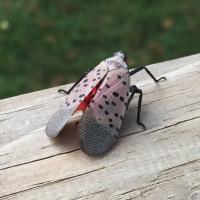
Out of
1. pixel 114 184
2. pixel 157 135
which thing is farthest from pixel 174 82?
pixel 114 184

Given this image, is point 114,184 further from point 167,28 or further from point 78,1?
point 78,1

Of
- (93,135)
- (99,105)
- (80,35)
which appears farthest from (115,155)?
(80,35)

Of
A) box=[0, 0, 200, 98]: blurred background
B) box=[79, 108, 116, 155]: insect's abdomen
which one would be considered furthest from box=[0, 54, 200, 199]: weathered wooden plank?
box=[0, 0, 200, 98]: blurred background

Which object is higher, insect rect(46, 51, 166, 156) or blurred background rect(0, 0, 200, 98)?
insect rect(46, 51, 166, 156)

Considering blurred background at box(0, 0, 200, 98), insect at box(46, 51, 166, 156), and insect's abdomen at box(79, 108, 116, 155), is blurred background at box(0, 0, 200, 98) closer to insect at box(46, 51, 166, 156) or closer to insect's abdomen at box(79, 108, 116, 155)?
insect at box(46, 51, 166, 156)

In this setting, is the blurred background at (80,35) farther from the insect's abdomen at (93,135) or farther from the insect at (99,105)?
the insect's abdomen at (93,135)

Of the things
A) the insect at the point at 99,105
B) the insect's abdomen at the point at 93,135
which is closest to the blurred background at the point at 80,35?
the insect at the point at 99,105
